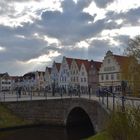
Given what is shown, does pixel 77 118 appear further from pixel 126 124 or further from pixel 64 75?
pixel 64 75

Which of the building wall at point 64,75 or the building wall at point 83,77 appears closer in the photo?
the building wall at point 83,77

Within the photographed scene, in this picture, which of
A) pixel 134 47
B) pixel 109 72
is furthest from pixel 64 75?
pixel 134 47

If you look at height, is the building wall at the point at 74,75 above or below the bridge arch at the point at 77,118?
above

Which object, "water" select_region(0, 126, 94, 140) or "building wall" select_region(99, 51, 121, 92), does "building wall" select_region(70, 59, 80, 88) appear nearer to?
"building wall" select_region(99, 51, 121, 92)

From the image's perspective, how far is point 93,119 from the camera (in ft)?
115

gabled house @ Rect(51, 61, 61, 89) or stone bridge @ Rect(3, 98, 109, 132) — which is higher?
gabled house @ Rect(51, 61, 61, 89)

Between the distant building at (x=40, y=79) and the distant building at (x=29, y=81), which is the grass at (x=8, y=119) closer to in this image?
the distant building at (x=40, y=79)

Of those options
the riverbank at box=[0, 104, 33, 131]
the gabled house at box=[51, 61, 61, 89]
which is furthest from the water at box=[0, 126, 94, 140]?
the gabled house at box=[51, 61, 61, 89]

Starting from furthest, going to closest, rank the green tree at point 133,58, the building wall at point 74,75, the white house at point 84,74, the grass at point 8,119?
the building wall at point 74,75, the white house at point 84,74, the green tree at point 133,58, the grass at point 8,119

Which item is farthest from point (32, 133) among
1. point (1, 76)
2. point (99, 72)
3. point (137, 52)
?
point (1, 76)

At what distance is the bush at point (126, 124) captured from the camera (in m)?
8.74

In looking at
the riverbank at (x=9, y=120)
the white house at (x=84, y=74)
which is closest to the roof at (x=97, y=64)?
the white house at (x=84, y=74)

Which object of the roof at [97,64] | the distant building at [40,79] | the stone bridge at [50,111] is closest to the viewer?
the stone bridge at [50,111]

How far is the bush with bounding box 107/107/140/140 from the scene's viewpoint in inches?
344
